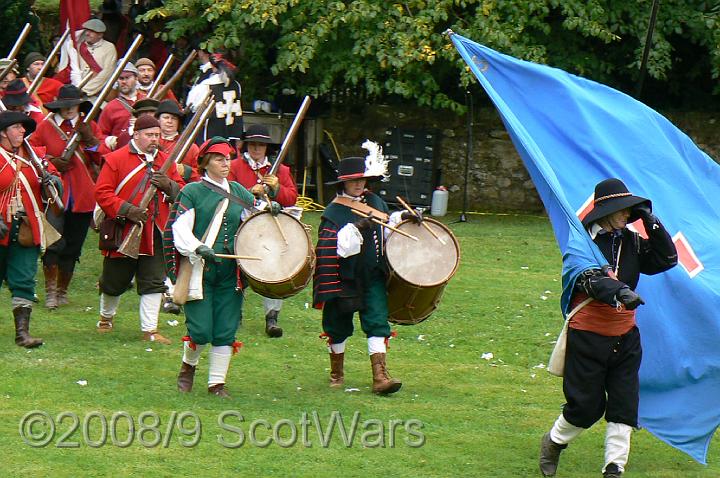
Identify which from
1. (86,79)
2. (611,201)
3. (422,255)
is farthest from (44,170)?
(611,201)

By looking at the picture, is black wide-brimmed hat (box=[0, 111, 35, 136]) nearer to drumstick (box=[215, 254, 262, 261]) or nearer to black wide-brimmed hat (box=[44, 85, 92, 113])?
black wide-brimmed hat (box=[44, 85, 92, 113])

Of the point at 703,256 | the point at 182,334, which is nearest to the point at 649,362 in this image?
the point at 703,256

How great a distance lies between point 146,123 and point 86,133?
1.72 m

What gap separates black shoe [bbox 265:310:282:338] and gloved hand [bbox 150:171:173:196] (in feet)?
5.45

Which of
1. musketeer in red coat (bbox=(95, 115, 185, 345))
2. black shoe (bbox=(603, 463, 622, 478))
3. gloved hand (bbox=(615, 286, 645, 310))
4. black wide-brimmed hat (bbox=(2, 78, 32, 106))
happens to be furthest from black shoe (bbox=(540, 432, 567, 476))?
black wide-brimmed hat (bbox=(2, 78, 32, 106))

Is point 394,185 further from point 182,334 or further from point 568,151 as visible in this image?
point 568,151

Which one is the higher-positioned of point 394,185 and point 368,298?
point 368,298

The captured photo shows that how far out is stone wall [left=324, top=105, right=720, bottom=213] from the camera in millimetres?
19375

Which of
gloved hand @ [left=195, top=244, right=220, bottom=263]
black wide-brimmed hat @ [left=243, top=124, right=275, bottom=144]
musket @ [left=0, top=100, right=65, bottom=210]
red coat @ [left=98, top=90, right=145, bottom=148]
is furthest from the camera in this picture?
red coat @ [left=98, top=90, right=145, bottom=148]

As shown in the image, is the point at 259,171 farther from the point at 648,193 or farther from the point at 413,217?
the point at 648,193

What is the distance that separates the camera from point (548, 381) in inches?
402

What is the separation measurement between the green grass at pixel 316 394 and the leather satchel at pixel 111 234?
824mm

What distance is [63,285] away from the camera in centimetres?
1251

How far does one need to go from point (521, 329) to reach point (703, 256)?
3.79m
